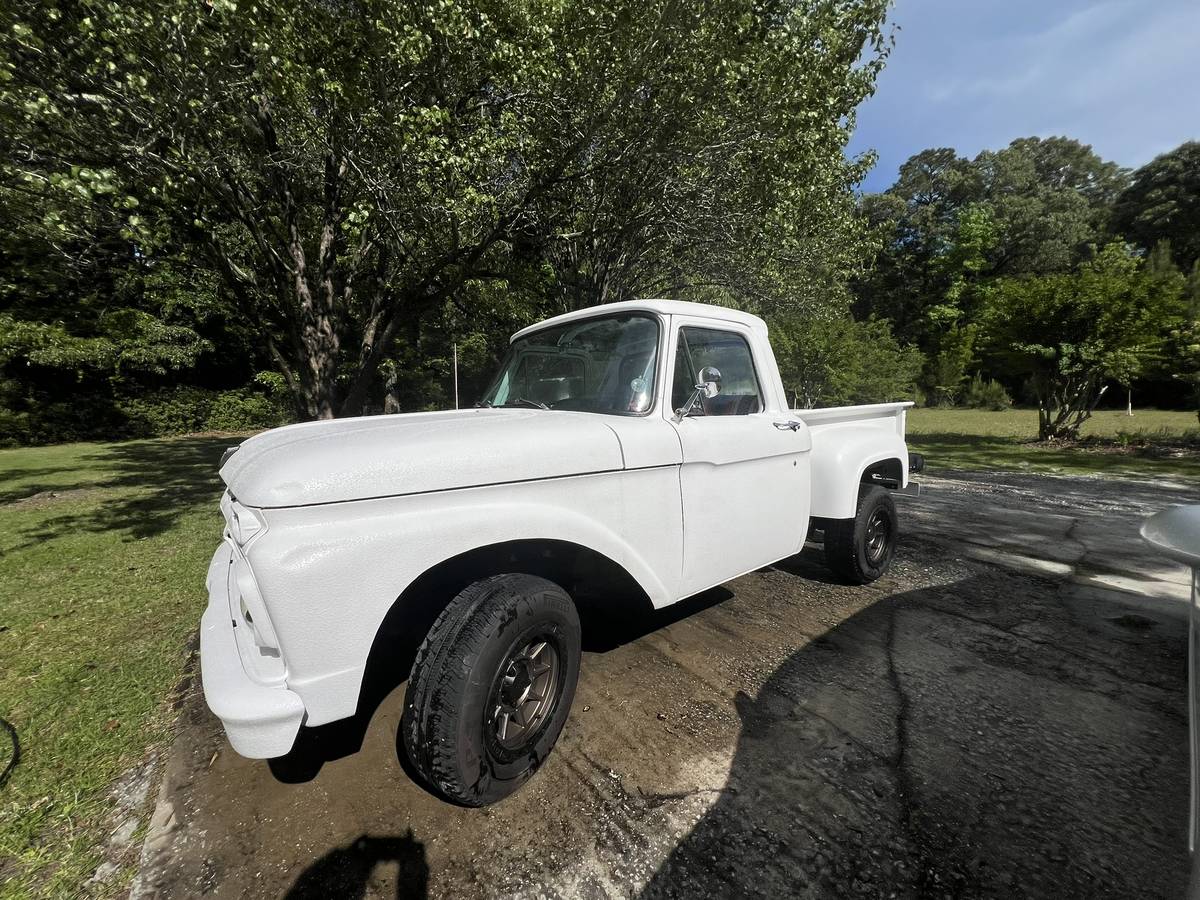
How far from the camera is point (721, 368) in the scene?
127 inches

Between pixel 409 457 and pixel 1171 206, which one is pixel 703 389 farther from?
pixel 1171 206

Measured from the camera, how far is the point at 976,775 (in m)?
2.10

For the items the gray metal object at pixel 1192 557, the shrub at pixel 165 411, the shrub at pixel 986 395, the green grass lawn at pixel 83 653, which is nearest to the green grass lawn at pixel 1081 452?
the gray metal object at pixel 1192 557

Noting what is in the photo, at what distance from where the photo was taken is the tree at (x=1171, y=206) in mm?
28922

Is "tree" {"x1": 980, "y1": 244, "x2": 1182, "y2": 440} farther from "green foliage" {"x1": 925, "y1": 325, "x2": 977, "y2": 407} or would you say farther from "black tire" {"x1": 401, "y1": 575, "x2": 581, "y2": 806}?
"green foliage" {"x1": 925, "y1": 325, "x2": 977, "y2": 407}

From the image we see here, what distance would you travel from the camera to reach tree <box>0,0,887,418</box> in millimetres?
4883

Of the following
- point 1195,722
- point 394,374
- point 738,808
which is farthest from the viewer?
point 394,374

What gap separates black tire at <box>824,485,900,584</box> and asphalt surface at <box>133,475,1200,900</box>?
577 millimetres

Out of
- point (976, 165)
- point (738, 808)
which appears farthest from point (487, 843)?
point (976, 165)

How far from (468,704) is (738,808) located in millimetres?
1134

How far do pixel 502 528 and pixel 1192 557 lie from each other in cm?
182

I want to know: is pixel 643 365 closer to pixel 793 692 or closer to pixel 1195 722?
pixel 793 692

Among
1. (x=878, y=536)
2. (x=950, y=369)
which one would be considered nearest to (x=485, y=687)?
(x=878, y=536)

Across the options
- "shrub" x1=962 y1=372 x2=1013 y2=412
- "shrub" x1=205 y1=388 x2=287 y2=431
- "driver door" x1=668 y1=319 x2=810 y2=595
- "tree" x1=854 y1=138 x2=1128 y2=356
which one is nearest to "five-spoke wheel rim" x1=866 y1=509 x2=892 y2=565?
"driver door" x1=668 y1=319 x2=810 y2=595
